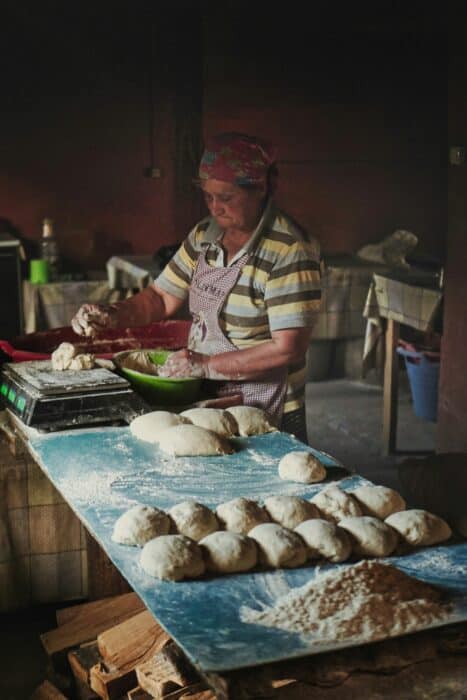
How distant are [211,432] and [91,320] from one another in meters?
0.91

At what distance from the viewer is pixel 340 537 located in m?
1.96

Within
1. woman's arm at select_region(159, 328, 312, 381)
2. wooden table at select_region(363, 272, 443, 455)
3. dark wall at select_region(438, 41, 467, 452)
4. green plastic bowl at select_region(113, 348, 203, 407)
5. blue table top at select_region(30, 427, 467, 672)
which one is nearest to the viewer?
blue table top at select_region(30, 427, 467, 672)

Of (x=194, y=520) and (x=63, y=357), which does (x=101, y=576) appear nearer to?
(x=63, y=357)

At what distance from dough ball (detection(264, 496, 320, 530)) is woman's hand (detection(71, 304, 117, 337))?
1363 millimetres

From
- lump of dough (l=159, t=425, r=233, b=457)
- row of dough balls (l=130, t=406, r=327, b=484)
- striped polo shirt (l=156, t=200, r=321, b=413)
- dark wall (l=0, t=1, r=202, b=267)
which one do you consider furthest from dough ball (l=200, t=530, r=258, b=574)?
dark wall (l=0, t=1, r=202, b=267)

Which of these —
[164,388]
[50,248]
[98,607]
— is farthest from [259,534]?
[50,248]

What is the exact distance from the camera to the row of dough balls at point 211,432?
→ 2.36 m

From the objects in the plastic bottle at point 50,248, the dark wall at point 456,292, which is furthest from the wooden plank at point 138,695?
the plastic bottle at point 50,248

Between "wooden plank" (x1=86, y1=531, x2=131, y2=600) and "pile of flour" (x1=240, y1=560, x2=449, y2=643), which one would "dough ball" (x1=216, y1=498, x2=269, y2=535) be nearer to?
"pile of flour" (x1=240, y1=560, x2=449, y2=643)

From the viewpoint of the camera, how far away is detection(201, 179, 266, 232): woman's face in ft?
10.7

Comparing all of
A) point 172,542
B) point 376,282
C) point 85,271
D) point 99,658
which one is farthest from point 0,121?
point 172,542

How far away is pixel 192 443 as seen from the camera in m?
2.54

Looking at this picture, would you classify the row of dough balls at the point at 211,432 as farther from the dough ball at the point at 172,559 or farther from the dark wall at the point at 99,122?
the dark wall at the point at 99,122

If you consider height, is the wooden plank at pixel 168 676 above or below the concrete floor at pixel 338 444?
above
